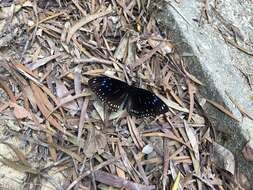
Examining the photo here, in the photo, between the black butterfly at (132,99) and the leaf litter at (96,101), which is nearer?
the leaf litter at (96,101)

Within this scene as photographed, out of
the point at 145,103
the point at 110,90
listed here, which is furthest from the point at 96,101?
the point at 145,103

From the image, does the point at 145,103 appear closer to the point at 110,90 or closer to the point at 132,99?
the point at 132,99

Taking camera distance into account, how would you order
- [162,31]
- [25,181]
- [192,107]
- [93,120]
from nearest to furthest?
[25,181] < [93,120] < [192,107] < [162,31]

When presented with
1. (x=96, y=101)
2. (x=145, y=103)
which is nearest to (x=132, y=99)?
(x=145, y=103)

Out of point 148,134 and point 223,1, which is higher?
point 223,1

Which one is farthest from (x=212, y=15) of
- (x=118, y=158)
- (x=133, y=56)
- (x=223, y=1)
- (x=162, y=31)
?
(x=118, y=158)

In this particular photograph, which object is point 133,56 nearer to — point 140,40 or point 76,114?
point 140,40
